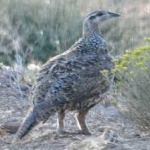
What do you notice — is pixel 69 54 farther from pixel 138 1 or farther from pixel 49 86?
pixel 138 1

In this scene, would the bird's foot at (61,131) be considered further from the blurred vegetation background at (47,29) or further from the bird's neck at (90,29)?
the blurred vegetation background at (47,29)

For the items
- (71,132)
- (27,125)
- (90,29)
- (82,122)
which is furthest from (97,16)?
(27,125)

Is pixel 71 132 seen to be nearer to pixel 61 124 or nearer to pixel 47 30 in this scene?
pixel 61 124

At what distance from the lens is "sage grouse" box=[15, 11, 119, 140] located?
26.0ft

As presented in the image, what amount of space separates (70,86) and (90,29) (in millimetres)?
1541

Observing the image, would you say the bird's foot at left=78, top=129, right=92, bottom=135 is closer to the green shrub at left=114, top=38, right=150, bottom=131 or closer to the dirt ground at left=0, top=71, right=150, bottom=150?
the dirt ground at left=0, top=71, right=150, bottom=150

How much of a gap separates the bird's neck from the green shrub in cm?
156

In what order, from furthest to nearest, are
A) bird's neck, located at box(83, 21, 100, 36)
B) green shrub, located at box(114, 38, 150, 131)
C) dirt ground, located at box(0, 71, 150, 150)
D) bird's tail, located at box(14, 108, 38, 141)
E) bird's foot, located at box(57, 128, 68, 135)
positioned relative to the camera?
bird's neck, located at box(83, 21, 100, 36), bird's foot, located at box(57, 128, 68, 135), bird's tail, located at box(14, 108, 38, 141), green shrub, located at box(114, 38, 150, 131), dirt ground, located at box(0, 71, 150, 150)

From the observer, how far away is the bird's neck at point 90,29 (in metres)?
9.31

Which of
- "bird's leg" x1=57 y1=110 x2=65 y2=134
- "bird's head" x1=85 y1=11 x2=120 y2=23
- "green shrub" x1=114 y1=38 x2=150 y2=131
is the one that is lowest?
"bird's leg" x1=57 y1=110 x2=65 y2=134

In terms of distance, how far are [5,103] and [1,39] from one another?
13.5 ft

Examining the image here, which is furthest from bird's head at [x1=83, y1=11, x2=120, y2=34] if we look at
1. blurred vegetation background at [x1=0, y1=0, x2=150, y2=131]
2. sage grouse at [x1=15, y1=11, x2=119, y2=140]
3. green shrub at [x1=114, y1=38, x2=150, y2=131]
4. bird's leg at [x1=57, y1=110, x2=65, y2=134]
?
blurred vegetation background at [x1=0, y1=0, x2=150, y2=131]

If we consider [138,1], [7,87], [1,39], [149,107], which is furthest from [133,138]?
[138,1]

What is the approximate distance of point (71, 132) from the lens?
8.55m
